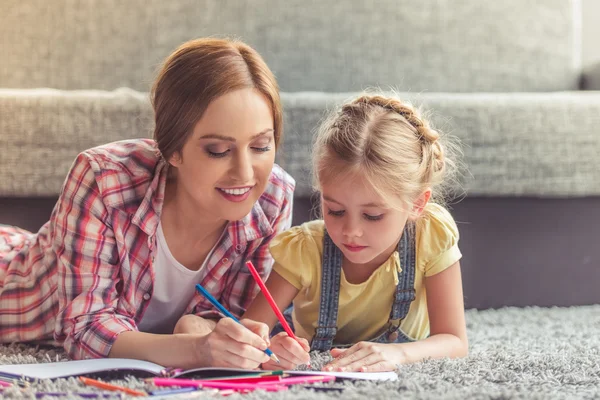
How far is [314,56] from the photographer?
84.6 inches

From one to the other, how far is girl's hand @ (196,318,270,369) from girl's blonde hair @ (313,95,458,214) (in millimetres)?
307

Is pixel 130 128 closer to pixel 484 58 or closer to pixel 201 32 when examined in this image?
pixel 201 32

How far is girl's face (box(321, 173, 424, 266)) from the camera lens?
1.22 meters

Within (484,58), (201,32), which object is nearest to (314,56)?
(201,32)

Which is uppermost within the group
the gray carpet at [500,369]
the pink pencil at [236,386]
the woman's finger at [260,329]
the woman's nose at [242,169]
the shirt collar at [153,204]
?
the woman's nose at [242,169]

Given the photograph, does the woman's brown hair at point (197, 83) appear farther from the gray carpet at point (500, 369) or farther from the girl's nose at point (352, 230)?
the gray carpet at point (500, 369)

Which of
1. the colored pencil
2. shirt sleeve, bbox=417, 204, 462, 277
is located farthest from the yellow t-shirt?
the colored pencil

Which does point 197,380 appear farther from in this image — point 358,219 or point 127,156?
point 127,156

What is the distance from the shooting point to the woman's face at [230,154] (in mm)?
1209

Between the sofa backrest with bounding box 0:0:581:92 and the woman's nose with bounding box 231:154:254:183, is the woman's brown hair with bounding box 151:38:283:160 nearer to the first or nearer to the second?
the woman's nose with bounding box 231:154:254:183

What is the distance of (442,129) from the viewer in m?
1.69

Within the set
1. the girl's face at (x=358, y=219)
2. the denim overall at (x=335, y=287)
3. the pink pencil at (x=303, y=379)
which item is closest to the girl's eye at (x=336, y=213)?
the girl's face at (x=358, y=219)

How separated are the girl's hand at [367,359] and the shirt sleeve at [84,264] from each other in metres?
0.36

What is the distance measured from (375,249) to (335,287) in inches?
5.2
